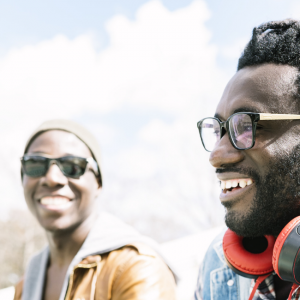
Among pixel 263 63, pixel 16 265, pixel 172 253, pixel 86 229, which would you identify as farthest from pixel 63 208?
pixel 16 265

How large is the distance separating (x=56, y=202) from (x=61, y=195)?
0.07 metres

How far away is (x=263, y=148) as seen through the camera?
61.5 inches

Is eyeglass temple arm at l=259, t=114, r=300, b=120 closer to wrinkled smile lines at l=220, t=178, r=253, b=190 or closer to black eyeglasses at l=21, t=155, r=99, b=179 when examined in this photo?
wrinkled smile lines at l=220, t=178, r=253, b=190

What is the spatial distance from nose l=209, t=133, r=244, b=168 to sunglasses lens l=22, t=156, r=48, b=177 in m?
1.67

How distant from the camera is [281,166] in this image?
1.55 m

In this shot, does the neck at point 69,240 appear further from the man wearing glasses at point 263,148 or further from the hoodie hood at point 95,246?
the man wearing glasses at point 263,148

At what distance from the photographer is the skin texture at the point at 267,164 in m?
1.55

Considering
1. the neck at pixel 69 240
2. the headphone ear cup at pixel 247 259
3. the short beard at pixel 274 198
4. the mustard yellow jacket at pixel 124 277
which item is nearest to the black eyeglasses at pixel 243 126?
the short beard at pixel 274 198

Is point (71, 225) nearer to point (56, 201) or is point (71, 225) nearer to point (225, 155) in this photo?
point (56, 201)

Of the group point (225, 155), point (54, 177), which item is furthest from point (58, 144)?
point (225, 155)

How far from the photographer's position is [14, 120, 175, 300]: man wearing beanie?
8.23 feet

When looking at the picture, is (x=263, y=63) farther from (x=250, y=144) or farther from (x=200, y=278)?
(x=200, y=278)

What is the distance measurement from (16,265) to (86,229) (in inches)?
708

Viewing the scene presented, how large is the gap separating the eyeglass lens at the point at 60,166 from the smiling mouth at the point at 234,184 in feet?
4.93
